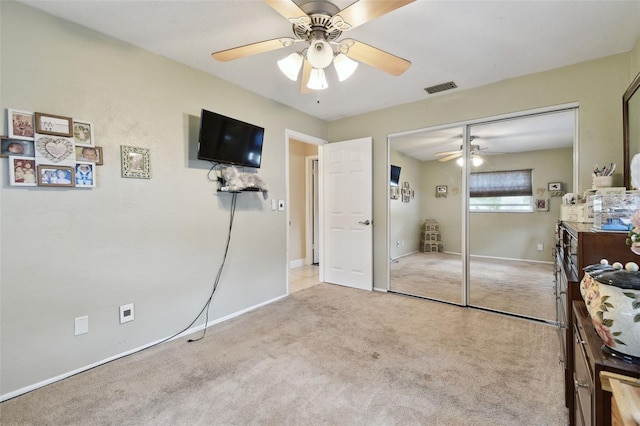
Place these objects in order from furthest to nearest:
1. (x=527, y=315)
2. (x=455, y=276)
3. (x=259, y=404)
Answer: (x=455, y=276) < (x=527, y=315) < (x=259, y=404)

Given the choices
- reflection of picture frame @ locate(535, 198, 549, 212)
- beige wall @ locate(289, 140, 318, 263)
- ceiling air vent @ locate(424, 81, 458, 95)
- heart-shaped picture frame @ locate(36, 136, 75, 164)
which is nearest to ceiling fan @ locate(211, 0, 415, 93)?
heart-shaped picture frame @ locate(36, 136, 75, 164)

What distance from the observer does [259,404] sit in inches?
67.9

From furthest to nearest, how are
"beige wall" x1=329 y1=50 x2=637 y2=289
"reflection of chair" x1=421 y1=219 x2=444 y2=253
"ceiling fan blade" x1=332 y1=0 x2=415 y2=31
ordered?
"reflection of chair" x1=421 y1=219 x2=444 y2=253
"beige wall" x1=329 y1=50 x2=637 y2=289
"ceiling fan blade" x1=332 y1=0 x2=415 y2=31

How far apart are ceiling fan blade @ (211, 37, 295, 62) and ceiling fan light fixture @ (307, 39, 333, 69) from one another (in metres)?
0.16

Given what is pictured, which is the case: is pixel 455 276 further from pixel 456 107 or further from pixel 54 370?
pixel 54 370

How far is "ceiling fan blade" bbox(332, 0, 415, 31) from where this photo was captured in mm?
1395

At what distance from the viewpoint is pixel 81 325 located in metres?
2.07

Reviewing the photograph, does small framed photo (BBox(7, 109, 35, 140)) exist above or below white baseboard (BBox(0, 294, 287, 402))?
above

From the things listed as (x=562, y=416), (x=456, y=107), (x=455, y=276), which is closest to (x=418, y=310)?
(x=455, y=276)

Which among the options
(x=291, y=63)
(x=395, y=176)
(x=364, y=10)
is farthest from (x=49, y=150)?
(x=395, y=176)

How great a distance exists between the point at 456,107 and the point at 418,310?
2311mm

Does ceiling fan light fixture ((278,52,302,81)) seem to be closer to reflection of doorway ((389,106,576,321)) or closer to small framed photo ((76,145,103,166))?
small framed photo ((76,145,103,166))

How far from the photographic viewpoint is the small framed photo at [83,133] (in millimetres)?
2020

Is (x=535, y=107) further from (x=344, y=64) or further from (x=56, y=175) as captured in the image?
(x=56, y=175)
